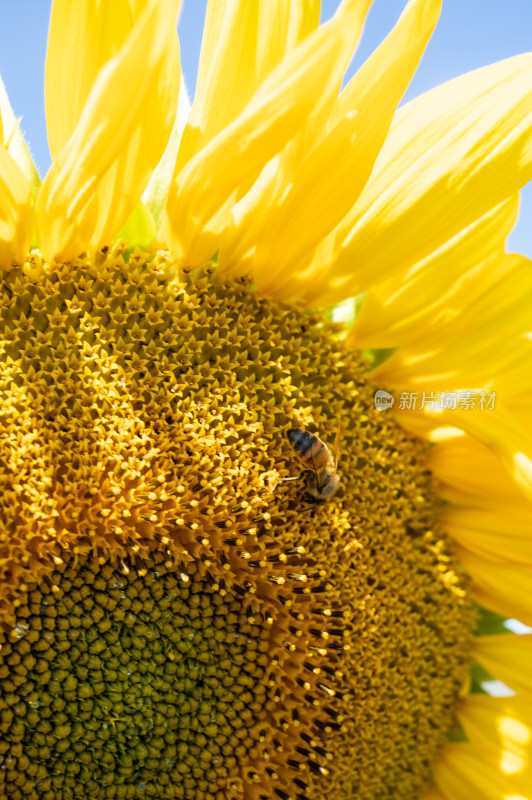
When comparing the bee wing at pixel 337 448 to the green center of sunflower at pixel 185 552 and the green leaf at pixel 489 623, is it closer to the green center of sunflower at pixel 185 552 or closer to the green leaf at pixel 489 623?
the green center of sunflower at pixel 185 552

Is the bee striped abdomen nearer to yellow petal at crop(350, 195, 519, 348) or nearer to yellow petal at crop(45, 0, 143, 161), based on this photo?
yellow petal at crop(350, 195, 519, 348)

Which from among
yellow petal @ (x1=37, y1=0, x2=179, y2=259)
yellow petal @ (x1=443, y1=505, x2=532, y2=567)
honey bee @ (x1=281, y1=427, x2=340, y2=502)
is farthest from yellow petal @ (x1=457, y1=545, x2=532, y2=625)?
yellow petal @ (x1=37, y1=0, x2=179, y2=259)

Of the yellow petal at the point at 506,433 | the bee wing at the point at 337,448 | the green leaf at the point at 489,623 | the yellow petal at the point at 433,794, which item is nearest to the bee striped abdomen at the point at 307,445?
the bee wing at the point at 337,448

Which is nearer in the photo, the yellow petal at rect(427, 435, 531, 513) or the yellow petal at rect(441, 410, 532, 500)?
the yellow petal at rect(441, 410, 532, 500)

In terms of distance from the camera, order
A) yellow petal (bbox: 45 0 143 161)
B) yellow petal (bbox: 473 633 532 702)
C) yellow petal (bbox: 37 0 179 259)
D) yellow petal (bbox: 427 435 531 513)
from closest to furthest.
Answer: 1. yellow petal (bbox: 37 0 179 259)
2. yellow petal (bbox: 45 0 143 161)
3. yellow petal (bbox: 427 435 531 513)
4. yellow petal (bbox: 473 633 532 702)

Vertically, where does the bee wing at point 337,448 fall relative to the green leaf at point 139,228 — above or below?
below

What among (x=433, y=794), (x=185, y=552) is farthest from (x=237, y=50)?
(x=433, y=794)
